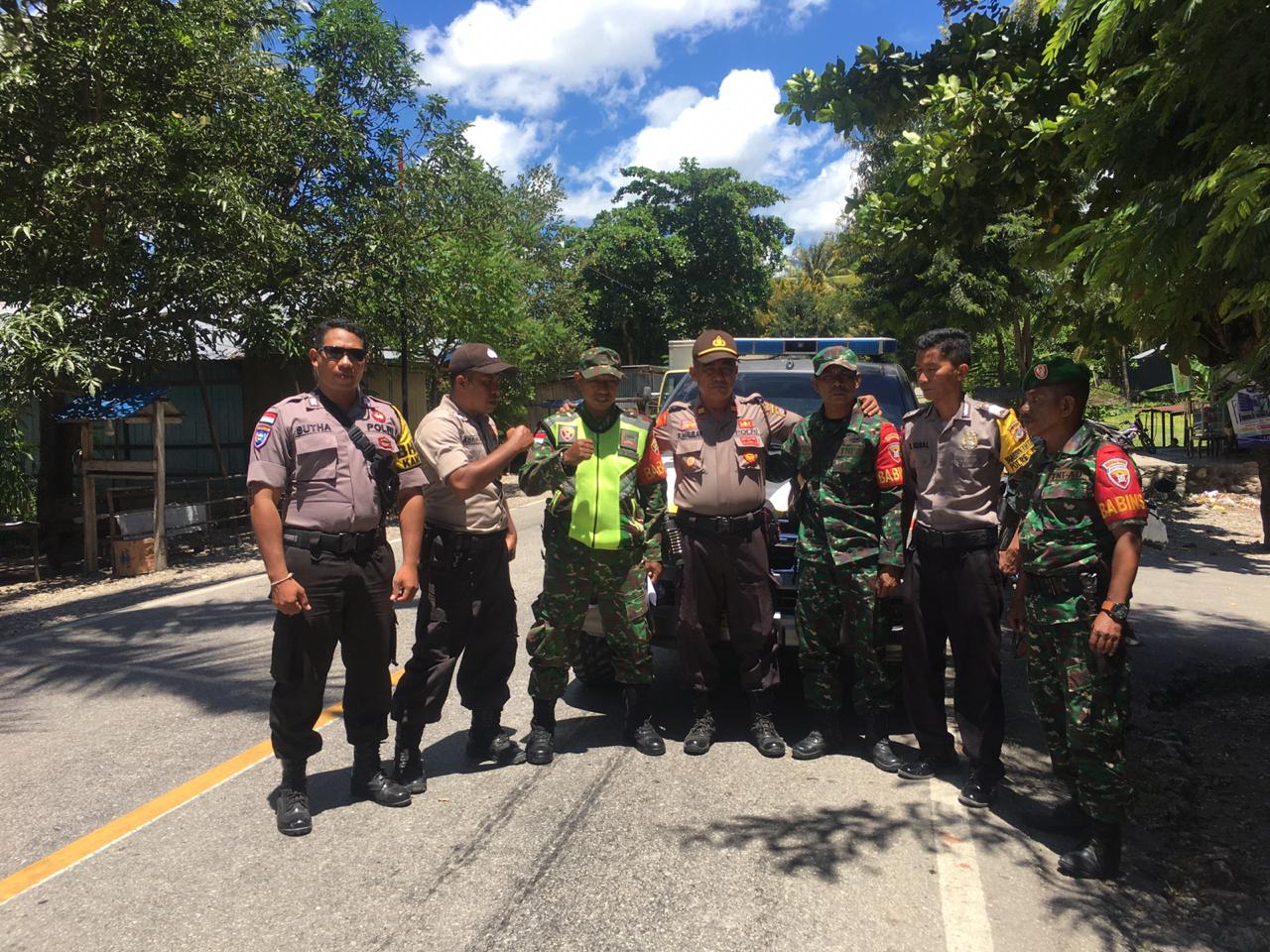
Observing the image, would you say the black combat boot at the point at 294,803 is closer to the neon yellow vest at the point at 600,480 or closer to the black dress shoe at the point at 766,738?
the neon yellow vest at the point at 600,480

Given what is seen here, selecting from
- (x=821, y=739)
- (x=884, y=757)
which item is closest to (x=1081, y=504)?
(x=884, y=757)

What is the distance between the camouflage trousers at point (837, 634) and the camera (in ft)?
13.6

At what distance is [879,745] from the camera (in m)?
4.30

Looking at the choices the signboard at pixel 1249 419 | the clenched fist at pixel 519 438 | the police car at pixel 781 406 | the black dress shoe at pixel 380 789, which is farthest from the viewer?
the signboard at pixel 1249 419

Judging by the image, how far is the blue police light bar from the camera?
7293mm

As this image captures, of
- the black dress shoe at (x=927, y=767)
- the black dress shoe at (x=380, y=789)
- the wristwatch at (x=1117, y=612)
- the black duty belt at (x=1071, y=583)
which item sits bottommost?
the black dress shoe at (x=927, y=767)

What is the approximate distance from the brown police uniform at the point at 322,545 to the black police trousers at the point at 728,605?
4.53 feet

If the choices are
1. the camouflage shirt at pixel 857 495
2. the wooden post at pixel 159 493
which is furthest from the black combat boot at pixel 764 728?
the wooden post at pixel 159 493

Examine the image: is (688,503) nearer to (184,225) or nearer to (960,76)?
(960,76)

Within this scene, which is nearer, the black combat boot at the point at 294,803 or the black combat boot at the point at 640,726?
the black combat boot at the point at 294,803

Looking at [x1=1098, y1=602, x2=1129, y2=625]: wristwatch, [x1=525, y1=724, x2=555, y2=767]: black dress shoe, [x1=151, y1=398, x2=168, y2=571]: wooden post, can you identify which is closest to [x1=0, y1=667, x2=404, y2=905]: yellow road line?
[x1=525, y1=724, x2=555, y2=767]: black dress shoe

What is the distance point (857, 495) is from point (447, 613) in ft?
6.23

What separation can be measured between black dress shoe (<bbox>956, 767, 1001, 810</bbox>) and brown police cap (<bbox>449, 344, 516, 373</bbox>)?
2.64 m

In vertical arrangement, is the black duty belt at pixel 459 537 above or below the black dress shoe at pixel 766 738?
above
